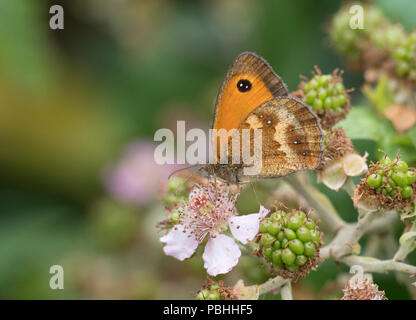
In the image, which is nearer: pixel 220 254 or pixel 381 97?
pixel 220 254

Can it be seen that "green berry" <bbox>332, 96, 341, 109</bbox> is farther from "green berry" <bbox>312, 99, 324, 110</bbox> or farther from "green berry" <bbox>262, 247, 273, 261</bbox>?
"green berry" <bbox>262, 247, 273, 261</bbox>

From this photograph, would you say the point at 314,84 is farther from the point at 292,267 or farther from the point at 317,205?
the point at 292,267

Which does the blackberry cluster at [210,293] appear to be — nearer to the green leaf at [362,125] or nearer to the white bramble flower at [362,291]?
Result: the white bramble flower at [362,291]

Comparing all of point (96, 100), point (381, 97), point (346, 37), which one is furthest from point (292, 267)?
point (96, 100)

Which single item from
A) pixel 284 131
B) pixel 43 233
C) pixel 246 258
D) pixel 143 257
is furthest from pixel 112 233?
pixel 284 131
